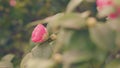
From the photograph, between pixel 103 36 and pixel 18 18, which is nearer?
pixel 103 36

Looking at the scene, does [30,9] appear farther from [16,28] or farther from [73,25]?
[73,25]

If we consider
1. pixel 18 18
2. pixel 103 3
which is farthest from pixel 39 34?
pixel 18 18

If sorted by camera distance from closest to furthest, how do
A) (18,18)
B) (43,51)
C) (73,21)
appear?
(73,21)
(43,51)
(18,18)

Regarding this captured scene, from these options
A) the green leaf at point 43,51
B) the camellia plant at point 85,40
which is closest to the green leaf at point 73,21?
the camellia plant at point 85,40

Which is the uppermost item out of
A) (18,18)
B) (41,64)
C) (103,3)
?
(18,18)

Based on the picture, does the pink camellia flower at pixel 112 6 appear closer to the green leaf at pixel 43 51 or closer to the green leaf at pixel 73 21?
the green leaf at pixel 73 21

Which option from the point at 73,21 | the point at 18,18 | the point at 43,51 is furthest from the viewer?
the point at 18,18

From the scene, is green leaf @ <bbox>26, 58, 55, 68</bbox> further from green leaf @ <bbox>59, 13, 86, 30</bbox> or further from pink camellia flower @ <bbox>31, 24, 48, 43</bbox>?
pink camellia flower @ <bbox>31, 24, 48, 43</bbox>

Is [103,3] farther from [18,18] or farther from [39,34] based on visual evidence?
[18,18]

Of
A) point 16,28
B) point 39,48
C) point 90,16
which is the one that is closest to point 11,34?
point 16,28
